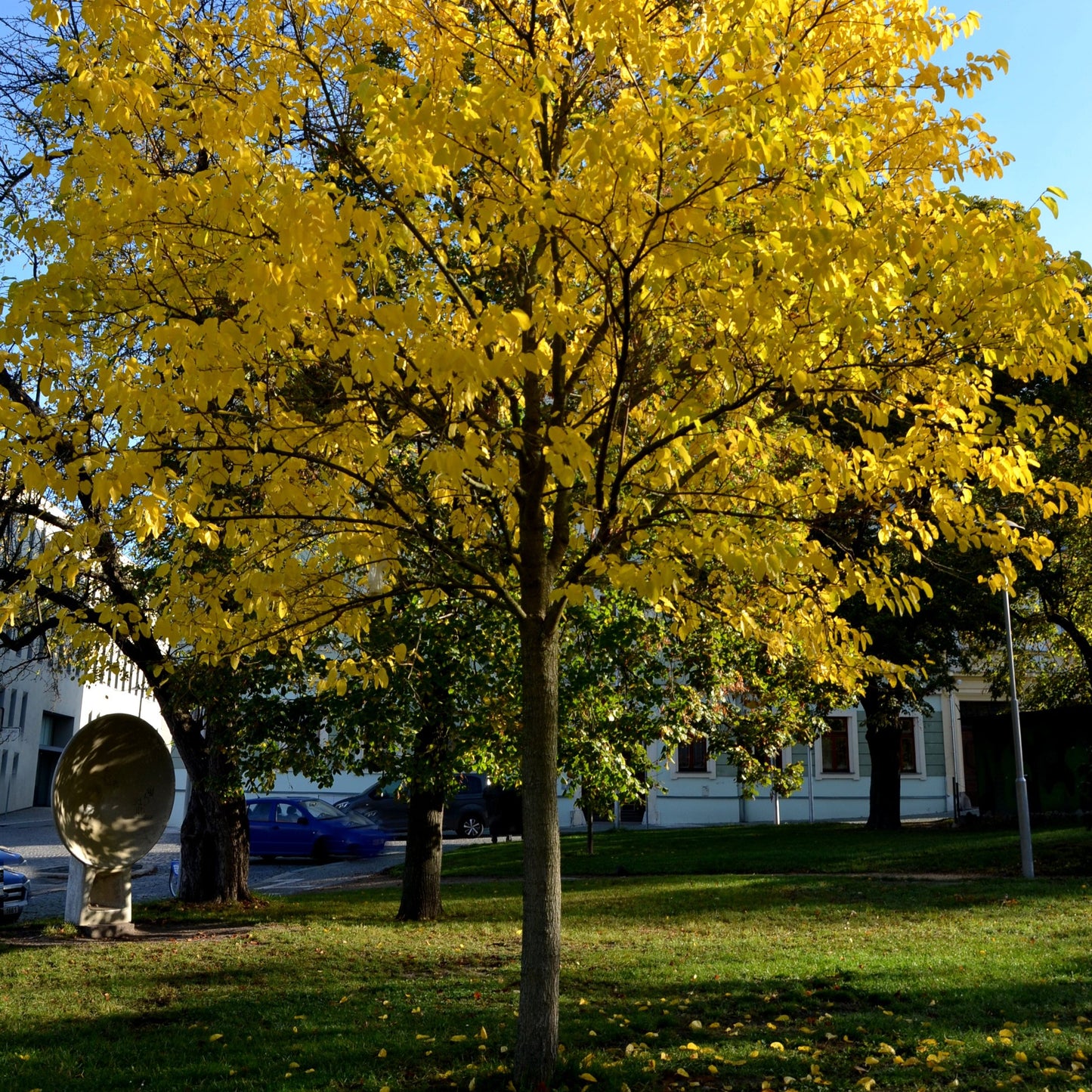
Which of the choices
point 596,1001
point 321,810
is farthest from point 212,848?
point 321,810

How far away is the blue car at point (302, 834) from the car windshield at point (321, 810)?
41 mm

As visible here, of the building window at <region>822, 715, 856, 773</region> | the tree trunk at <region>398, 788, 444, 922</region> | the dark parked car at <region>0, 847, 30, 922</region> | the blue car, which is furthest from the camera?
the building window at <region>822, 715, 856, 773</region>

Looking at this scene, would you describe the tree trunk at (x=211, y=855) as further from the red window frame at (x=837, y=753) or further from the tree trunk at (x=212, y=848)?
the red window frame at (x=837, y=753)

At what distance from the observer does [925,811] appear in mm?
35062

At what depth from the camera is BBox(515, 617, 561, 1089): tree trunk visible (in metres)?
5.37

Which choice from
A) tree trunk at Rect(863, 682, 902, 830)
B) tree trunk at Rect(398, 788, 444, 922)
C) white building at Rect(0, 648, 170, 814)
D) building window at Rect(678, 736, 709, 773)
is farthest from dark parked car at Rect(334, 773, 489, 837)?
tree trunk at Rect(398, 788, 444, 922)

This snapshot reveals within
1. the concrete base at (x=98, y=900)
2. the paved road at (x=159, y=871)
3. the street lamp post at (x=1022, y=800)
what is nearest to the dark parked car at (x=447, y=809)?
the paved road at (x=159, y=871)

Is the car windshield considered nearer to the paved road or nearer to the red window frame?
the paved road

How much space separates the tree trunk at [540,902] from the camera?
537 centimetres

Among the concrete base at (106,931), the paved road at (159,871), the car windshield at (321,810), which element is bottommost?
the paved road at (159,871)

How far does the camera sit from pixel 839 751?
1385 inches

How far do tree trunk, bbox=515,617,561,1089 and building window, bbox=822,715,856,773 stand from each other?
102ft

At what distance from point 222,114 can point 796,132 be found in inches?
98.7

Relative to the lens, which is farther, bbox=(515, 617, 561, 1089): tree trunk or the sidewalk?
the sidewalk
